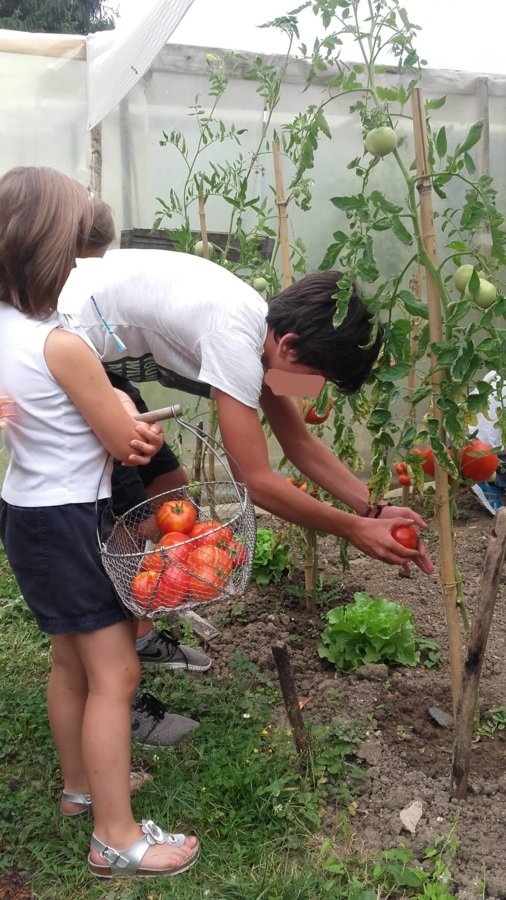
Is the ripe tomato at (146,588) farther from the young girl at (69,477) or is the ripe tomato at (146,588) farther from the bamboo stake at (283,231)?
the bamboo stake at (283,231)

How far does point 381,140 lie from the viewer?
147 centimetres

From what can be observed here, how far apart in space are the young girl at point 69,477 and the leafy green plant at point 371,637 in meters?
0.83

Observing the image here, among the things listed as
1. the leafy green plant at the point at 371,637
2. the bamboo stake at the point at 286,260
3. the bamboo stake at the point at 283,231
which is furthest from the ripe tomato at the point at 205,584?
the bamboo stake at the point at 283,231

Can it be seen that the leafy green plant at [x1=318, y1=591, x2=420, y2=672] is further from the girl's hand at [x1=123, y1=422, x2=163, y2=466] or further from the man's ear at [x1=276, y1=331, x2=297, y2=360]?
the girl's hand at [x1=123, y1=422, x2=163, y2=466]

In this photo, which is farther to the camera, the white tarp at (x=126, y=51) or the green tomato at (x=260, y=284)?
the green tomato at (x=260, y=284)

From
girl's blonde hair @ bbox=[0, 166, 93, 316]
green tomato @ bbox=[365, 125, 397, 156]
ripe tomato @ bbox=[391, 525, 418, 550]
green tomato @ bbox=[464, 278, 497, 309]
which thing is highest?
green tomato @ bbox=[365, 125, 397, 156]

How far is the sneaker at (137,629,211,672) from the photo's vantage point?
2.37m

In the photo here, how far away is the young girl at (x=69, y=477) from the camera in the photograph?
1.40 metres

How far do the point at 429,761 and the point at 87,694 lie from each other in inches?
32.8

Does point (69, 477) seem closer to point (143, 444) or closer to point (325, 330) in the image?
point (143, 444)

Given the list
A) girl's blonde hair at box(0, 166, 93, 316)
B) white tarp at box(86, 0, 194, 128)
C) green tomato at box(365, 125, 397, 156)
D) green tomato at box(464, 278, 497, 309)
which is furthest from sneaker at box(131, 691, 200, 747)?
white tarp at box(86, 0, 194, 128)

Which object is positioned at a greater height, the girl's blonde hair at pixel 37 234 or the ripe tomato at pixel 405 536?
the girl's blonde hair at pixel 37 234

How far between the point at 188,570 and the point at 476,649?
61 cm

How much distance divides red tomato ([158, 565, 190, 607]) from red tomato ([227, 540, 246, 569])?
4.0 inches
